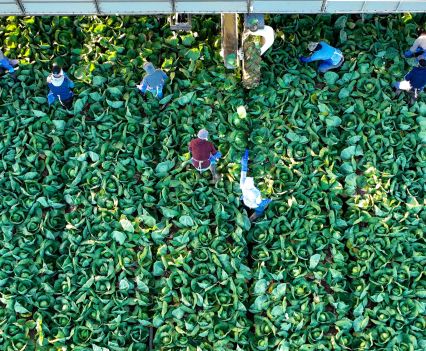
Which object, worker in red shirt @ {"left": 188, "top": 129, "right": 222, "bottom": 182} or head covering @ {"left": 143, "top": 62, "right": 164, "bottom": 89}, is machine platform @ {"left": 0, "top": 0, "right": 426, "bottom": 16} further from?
worker in red shirt @ {"left": 188, "top": 129, "right": 222, "bottom": 182}

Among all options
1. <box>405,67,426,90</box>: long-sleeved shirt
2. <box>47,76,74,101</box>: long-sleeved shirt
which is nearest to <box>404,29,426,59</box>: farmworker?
<box>405,67,426,90</box>: long-sleeved shirt

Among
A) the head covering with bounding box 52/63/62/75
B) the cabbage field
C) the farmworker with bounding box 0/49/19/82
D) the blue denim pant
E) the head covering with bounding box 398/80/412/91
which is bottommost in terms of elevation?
the cabbage field

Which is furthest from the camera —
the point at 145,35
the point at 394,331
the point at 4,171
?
the point at 145,35

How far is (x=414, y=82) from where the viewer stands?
33.2 feet

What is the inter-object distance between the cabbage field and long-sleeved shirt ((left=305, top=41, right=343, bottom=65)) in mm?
257

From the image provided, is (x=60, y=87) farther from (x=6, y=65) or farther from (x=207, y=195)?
(x=207, y=195)

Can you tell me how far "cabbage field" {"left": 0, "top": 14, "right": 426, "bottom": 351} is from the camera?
9188 mm

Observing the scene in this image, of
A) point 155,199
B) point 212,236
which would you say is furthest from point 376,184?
point 155,199

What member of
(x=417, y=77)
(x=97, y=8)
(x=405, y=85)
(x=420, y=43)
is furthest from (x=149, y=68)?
(x=420, y=43)

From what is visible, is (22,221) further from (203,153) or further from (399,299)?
(399,299)

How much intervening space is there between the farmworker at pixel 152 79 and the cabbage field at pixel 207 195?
172 mm

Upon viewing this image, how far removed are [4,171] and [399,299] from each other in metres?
5.46

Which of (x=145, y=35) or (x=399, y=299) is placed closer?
(x=399, y=299)

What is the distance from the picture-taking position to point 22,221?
378 inches
